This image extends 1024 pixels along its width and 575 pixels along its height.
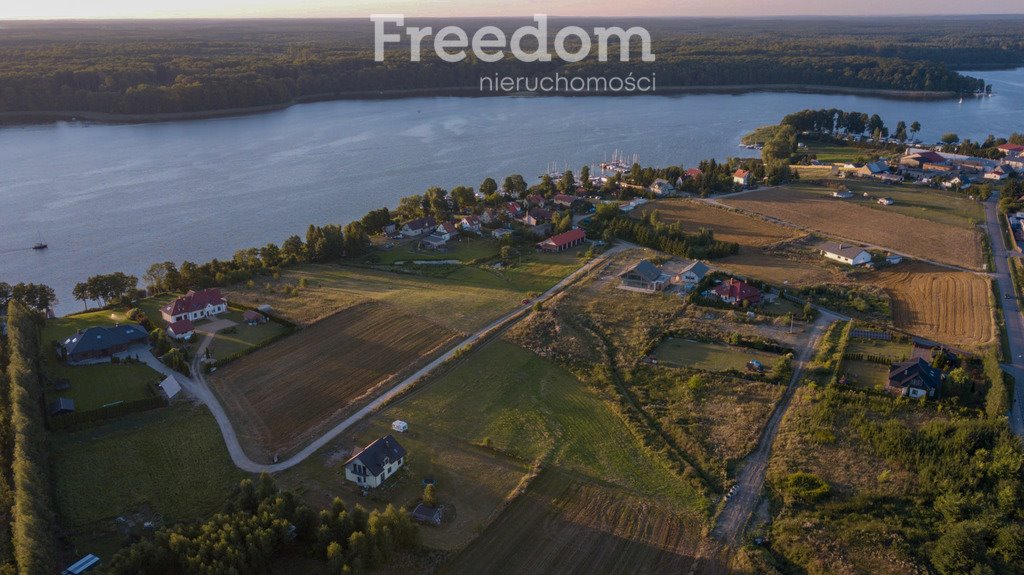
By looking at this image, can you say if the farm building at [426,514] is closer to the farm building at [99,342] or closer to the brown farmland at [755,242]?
the farm building at [99,342]

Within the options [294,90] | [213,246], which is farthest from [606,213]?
[294,90]

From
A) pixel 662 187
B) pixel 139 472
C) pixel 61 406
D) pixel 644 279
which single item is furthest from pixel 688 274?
pixel 61 406

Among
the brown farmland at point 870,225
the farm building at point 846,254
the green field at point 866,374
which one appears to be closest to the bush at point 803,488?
the green field at point 866,374

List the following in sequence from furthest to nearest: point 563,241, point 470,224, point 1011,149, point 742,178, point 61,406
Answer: point 1011,149, point 742,178, point 470,224, point 563,241, point 61,406

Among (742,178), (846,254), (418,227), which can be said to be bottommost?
(846,254)

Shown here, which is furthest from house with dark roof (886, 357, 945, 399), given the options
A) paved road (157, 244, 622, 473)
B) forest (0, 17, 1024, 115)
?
forest (0, 17, 1024, 115)

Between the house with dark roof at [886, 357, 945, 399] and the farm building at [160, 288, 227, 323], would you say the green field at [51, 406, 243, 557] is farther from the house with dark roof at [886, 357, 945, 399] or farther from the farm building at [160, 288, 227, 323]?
the house with dark roof at [886, 357, 945, 399]

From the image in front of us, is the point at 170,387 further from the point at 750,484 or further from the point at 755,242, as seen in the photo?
the point at 755,242
